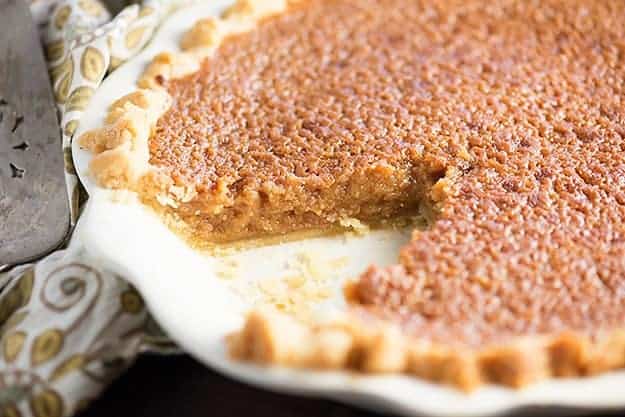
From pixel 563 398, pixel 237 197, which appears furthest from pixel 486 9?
pixel 563 398

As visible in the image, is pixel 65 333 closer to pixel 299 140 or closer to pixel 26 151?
pixel 26 151

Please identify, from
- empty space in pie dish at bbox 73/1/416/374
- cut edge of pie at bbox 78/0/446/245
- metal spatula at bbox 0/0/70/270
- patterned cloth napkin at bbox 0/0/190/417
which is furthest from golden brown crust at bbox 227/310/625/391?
metal spatula at bbox 0/0/70/270

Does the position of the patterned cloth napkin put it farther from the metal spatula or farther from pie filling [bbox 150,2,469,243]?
pie filling [bbox 150,2,469,243]

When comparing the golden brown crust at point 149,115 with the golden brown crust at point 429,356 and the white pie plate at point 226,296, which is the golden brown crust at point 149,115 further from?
the golden brown crust at point 429,356

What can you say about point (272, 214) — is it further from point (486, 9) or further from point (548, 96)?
point (486, 9)

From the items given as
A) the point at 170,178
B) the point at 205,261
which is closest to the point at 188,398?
the point at 205,261
